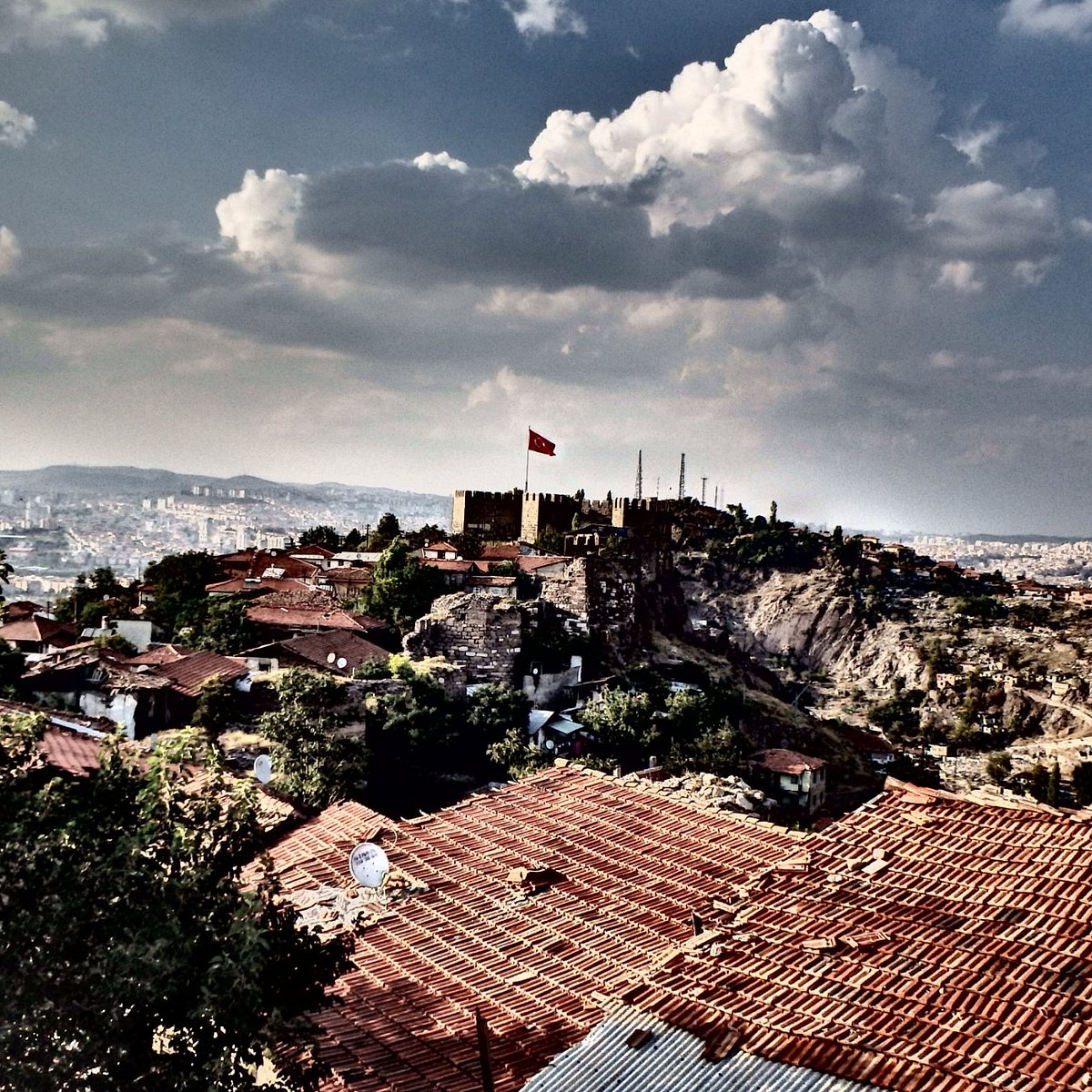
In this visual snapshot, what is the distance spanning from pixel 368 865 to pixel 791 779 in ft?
67.4

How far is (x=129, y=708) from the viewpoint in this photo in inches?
808

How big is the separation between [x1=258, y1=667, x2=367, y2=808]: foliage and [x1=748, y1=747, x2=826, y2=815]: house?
12.5 metres

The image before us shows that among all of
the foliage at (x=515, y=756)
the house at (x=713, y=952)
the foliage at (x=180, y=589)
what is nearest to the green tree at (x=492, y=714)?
the foliage at (x=515, y=756)

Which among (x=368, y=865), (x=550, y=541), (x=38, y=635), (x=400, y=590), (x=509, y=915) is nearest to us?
(x=509, y=915)

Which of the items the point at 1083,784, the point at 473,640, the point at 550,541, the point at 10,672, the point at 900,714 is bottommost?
the point at 900,714

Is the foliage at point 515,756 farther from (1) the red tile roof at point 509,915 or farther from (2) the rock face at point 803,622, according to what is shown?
(2) the rock face at point 803,622

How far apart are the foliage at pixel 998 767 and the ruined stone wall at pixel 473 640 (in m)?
23.4

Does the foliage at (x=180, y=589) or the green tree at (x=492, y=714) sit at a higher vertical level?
the foliage at (x=180, y=589)

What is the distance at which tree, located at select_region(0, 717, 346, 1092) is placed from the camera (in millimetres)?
5152

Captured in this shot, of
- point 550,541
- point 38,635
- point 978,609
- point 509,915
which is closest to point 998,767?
point 550,541

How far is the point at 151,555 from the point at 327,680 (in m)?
66.7

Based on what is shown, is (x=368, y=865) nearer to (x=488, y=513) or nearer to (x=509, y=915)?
(x=509, y=915)

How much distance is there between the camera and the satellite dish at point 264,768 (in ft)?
61.2

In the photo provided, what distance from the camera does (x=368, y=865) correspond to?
1094 centimetres
